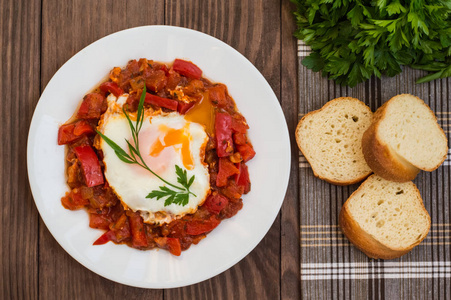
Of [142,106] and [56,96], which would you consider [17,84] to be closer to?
[56,96]

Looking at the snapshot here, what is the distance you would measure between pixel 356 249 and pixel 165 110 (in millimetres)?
2261

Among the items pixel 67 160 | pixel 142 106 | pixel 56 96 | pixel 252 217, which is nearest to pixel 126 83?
pixel 142 106

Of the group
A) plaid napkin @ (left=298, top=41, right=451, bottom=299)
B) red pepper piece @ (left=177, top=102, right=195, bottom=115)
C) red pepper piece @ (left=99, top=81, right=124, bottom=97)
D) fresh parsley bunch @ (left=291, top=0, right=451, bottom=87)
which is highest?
fresh parsley bunch @ (left=291, top=0, right=451, bottom=87)

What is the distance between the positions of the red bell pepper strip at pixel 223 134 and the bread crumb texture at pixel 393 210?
1.29 meters

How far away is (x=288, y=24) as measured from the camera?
401cm

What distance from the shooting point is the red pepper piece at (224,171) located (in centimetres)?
356

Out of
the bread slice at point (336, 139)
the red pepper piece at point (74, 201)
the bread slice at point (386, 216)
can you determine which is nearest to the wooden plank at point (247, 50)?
the bread slice at point (336, 139)

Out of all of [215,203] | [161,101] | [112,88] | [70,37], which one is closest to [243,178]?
[215,203]

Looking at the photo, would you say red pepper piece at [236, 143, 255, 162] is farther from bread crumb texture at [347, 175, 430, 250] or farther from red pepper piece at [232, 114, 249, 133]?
bread crumb texture at [347, 175, 430, 250]

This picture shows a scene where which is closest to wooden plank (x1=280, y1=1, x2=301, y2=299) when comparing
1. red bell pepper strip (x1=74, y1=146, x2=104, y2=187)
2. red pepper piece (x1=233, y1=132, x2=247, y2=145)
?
red pepper piece (x1=233, y1=132, x2=247, y2=145)

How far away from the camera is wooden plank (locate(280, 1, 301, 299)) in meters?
4.01

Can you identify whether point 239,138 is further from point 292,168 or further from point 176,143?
point 292,168

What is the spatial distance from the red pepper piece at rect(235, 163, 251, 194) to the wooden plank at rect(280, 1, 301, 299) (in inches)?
20.8

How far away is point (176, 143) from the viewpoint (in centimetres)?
340
